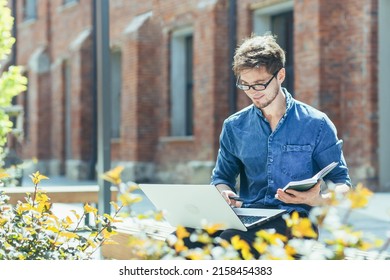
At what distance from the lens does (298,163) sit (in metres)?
3.59

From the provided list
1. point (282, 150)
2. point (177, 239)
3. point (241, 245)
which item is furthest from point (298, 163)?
point (241, 245)

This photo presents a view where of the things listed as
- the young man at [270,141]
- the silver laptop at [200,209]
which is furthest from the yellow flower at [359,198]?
the young man at [270,141]

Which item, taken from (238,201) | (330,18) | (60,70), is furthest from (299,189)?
(60,70)

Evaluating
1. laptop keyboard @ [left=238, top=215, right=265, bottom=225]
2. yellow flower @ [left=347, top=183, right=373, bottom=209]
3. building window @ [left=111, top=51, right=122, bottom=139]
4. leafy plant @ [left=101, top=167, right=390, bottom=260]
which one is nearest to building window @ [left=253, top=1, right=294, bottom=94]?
building window @ [left=111, top=51, right=122, bottom=139]

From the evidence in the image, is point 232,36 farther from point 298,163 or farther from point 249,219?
point 249,219

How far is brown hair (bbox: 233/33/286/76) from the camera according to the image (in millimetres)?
3467

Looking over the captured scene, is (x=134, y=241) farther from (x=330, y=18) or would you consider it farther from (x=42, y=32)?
(x=42, y=32)

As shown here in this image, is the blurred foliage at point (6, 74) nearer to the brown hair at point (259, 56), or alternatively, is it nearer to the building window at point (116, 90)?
the brown hair at point (259, 56)

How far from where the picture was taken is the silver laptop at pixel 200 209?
3.14m

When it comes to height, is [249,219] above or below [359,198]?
below

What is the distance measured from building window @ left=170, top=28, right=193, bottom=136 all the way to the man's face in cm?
1343

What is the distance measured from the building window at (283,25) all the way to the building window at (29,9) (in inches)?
443

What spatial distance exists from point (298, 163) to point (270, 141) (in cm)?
15

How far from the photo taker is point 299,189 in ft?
10.5
